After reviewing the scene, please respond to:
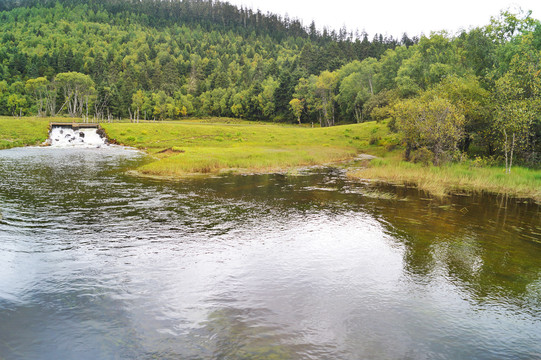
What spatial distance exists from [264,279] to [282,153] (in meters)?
42.3

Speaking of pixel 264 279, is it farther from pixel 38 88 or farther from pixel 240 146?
pixel 38 88

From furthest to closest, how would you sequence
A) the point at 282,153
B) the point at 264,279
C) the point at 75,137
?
the point at 75,137
the point at 282,153
the point at 264,279

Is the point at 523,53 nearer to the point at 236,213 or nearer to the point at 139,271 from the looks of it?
the point at 236,213

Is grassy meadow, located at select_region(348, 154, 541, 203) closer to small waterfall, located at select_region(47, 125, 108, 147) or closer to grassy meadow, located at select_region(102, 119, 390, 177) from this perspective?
grassy meadow, located at select_region(102, 119, 390, 177)

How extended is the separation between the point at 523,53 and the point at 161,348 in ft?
158

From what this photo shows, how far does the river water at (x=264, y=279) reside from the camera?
955 cm

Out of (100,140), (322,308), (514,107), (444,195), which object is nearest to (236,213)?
(322,308)

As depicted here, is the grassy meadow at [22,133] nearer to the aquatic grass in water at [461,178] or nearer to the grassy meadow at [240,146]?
the grassy meadow at [240,146]

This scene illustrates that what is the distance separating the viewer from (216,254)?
1588cm

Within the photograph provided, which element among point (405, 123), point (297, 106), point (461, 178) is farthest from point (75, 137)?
point (297, 106)

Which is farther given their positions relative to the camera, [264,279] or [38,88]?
[38,88]

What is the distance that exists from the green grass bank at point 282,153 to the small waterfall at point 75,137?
2052 millimetres

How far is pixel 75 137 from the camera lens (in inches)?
2881

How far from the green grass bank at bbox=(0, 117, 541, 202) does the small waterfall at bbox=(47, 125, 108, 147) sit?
2.05 meters
